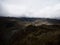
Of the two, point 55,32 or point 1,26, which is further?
point 1,26

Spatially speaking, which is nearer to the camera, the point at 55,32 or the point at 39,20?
the point at 55,32

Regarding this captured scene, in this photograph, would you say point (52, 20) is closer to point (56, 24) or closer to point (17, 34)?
point (56, 24)

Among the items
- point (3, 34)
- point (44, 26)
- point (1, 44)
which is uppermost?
point (44, 26)

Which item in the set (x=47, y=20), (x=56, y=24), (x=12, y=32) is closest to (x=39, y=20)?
(x=47, y=20)

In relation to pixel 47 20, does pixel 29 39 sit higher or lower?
lower

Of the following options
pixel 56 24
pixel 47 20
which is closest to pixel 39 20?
pixel 47 20

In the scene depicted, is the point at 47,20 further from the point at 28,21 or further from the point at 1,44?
the point at 1,44

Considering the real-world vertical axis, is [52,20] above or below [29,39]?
above
